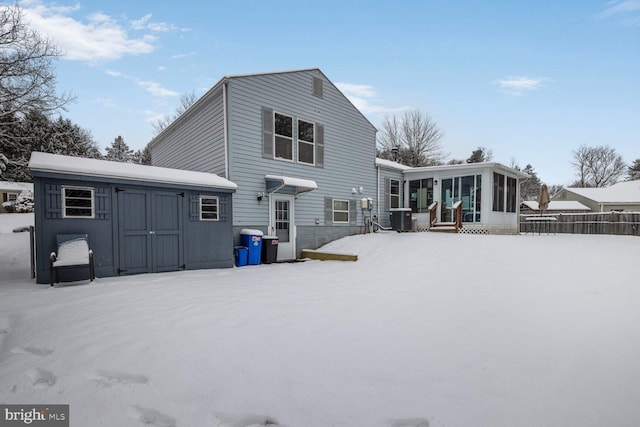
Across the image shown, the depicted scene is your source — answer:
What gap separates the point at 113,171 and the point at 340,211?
302 inches

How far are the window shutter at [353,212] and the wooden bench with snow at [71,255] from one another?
28.4 feet

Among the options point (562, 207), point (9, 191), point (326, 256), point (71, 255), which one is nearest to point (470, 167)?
point (326, 256)

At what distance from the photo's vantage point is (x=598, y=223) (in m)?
14.9

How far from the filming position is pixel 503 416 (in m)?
1.94

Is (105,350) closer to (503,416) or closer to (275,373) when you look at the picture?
(275,373)

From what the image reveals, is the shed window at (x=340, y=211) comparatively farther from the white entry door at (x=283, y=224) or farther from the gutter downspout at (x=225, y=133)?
the gutter downspout at (x=225, y=133)

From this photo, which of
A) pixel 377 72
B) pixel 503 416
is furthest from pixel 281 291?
pixel 377 72

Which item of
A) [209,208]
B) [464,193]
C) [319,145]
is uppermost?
[319,145]

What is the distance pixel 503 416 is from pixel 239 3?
43.5 ft

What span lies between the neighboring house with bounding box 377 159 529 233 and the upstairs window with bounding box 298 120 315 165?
382 cm

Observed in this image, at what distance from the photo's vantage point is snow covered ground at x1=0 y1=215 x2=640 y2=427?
2008 millimetres

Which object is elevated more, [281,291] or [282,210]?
[282,210]

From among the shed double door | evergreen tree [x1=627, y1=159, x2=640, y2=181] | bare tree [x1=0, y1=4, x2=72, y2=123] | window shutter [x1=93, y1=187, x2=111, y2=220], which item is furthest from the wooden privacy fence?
evergreen tree [x1=627, y1=159, x2=640, y2=181]

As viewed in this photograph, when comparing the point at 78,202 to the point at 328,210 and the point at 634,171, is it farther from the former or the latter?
the point at 634,171
